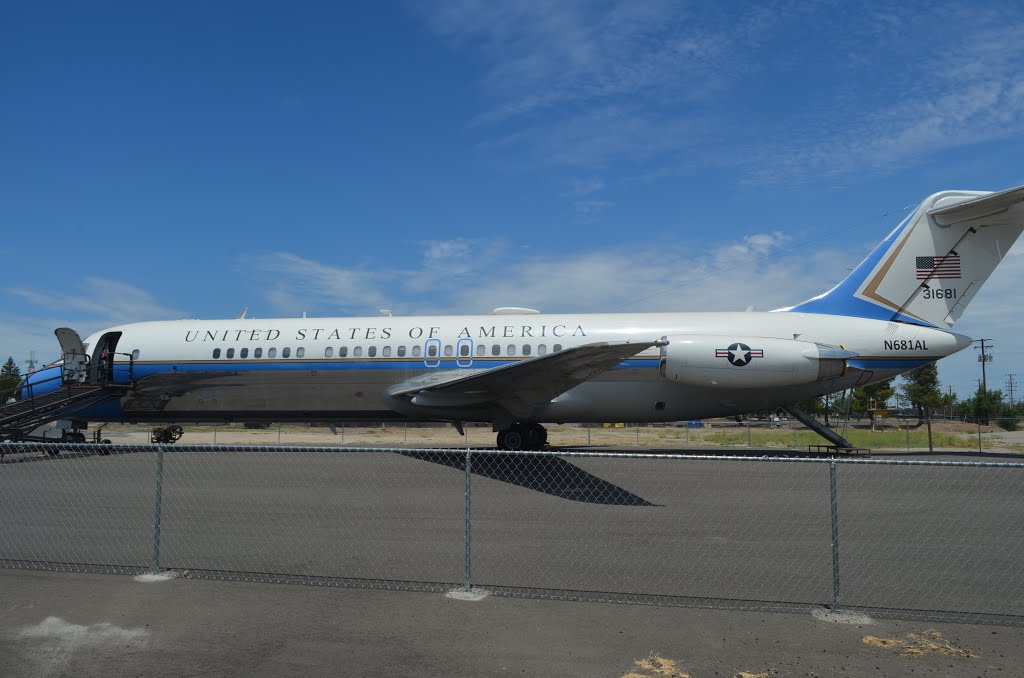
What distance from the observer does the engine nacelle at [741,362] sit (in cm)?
1602

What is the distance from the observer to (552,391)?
16.1 metres

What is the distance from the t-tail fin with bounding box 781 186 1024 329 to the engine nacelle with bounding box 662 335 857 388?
247 cm

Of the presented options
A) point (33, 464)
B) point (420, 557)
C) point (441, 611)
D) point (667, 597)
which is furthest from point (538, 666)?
point (33, 464)

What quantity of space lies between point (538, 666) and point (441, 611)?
4.16ft

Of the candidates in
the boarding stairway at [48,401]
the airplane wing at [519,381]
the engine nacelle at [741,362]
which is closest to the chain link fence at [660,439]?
the boarding stairway at [48,401]

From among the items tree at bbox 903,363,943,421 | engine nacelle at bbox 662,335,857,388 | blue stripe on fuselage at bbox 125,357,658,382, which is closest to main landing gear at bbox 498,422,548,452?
blue stripe on fuselage at bbox 125,357,658,382

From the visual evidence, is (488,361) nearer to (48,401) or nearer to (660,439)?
(48,401)

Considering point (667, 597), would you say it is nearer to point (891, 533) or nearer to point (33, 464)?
point (891, 533)

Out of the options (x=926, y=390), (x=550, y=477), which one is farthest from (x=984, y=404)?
(x=550, y=477)

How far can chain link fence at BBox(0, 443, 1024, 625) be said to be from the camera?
6039 millimetres

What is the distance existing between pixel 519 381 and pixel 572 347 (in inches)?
67.1

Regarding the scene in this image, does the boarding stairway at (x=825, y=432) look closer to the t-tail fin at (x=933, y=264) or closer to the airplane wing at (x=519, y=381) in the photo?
the t-tail fin at (x=933, y=264)

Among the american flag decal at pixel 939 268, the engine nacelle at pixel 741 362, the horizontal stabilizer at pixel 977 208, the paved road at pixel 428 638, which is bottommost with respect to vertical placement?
the paved road at pixel 428 638

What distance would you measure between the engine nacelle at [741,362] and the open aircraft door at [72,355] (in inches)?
627
